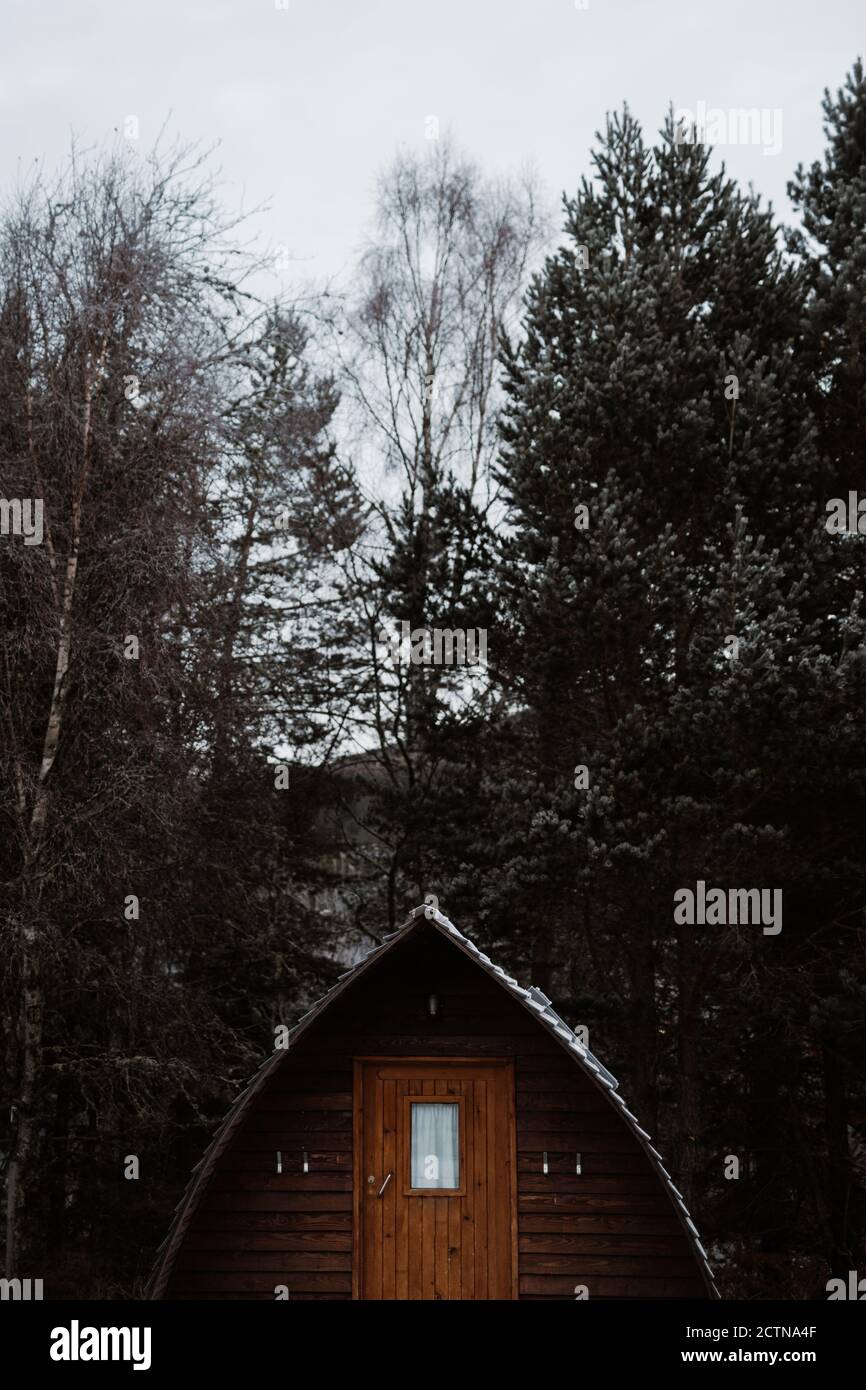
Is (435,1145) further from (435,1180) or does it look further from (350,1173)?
(350,1173)

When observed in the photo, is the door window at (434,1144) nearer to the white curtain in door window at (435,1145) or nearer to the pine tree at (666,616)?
the white curtain in door window at (435,1145)

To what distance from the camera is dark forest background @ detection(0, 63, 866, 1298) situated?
11469mm

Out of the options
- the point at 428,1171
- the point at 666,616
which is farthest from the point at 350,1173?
the point at 666,616

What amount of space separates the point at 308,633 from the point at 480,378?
14.1ft

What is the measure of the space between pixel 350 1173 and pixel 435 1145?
26.0 inches

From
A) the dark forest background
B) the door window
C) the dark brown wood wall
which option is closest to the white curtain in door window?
the door window

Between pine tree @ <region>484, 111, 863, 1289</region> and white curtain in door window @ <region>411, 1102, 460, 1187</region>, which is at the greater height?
pine tree @ <region>484, 111, 863, 1289</region>

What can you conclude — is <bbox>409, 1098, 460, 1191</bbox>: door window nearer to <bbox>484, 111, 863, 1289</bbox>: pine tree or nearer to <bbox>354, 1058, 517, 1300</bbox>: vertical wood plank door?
<bbox>354, 1058, 517, 1300</bbox>: vertical wood plank door

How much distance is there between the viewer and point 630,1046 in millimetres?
13953

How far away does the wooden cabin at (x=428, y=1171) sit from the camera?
360 inches

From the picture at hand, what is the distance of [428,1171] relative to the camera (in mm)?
9367

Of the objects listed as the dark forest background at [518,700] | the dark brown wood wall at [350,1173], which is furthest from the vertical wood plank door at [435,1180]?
the dark forest background at [518,700]

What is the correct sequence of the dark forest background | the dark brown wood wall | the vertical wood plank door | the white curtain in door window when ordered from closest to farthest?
the dark brown wood wall, the vertical wood plank door, the white curtain in door window, the dark forest background

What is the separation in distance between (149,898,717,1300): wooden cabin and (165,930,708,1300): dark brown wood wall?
1 centimetres
